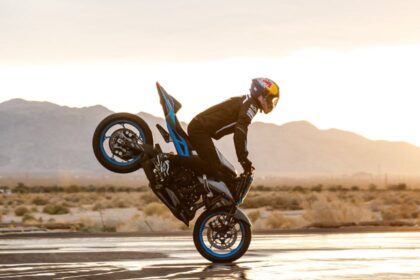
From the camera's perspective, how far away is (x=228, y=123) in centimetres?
1300

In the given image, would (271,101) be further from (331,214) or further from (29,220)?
(29,220)

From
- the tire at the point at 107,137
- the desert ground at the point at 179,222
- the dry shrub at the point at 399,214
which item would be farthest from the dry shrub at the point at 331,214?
the tire at the point at 107,137

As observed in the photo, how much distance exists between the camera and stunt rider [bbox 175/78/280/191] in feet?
41.6

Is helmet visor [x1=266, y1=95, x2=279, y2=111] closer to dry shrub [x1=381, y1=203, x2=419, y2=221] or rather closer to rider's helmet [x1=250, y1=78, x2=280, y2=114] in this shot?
rider's helmet [x1=250, y1=78, x2=280, y2=114]

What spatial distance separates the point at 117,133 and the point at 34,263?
7.71 feet

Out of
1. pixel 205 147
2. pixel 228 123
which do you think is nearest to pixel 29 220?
pixel 228 123

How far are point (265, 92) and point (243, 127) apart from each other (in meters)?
0.63

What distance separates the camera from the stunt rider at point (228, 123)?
500 inches

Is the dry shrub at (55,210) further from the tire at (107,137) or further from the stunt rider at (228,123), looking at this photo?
the stunt rider at (228,123)

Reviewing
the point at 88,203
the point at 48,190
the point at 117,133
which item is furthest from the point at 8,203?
the point at 117,133

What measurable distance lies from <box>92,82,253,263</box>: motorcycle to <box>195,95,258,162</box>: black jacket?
36 centimetres

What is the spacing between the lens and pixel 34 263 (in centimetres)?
1255

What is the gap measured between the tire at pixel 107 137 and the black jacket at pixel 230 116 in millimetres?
1004

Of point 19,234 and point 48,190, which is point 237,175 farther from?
point 48,190
